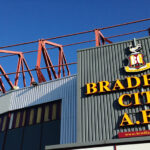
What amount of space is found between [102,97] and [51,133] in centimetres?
794

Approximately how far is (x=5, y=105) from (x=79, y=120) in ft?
44.6

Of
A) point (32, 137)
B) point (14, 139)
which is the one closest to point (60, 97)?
point (32, 137)

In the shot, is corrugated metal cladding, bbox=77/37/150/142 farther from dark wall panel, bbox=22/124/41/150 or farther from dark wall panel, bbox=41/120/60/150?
dark wall panel, bbox=22/124/41/150

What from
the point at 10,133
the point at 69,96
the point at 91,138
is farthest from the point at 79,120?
the point at 10,133

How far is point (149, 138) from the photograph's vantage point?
14.6 metres

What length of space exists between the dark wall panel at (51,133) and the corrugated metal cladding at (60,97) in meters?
0.76

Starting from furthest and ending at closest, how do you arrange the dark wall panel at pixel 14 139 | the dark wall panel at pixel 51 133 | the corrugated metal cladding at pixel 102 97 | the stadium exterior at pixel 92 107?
the dark wall panel at pixel 14 139 < the dark wall panel at pixel 51 133 < the corrugated metal cladding at pixel 102 97 < the stadium exterior at pixel 92 107

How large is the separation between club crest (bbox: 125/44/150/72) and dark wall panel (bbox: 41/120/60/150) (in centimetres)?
980

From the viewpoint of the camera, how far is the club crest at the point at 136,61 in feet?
65.5

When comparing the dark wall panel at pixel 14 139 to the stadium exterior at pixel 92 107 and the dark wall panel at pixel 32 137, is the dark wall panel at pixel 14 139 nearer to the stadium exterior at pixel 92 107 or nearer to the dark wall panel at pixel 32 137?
the stadium exterior at pixel 92 107

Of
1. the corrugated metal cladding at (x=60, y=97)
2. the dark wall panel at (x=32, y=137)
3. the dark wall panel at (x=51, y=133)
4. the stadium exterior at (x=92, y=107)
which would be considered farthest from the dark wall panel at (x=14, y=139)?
the dark wall panel at (x=51, y=133)

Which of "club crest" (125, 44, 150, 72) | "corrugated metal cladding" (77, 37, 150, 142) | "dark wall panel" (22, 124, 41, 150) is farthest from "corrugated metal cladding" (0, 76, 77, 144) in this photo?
"club crest" (125, 44, 150, 72)

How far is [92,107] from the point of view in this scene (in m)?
19.8

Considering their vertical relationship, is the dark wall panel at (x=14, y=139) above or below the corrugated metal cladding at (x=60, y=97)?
below
